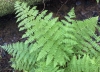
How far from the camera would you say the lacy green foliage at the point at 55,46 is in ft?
11.3

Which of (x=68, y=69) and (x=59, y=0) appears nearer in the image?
(x=68, y=69)

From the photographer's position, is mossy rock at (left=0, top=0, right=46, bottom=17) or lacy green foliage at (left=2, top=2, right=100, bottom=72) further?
mossy rock at (left=0, top=0, right=46, bottom=17)

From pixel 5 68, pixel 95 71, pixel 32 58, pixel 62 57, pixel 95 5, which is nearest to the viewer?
pixel 95 71

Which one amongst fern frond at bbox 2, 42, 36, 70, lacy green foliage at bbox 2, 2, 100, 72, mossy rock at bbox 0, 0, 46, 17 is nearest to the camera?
lacy green foliage at bbox 2, 2, 100, 72

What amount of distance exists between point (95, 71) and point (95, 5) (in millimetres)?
2513

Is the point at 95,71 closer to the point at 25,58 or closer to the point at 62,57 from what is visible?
the point at 62,57

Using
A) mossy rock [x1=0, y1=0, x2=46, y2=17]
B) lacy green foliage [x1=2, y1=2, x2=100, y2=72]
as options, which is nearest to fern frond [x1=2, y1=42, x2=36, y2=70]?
lacy green foliage [x1=2, y1=2, x2=100, y2=72]

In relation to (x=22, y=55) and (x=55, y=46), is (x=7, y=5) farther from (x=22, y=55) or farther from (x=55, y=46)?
(x=55, y=46)

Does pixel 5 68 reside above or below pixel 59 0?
below

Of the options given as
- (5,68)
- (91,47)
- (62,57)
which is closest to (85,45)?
(91,47)

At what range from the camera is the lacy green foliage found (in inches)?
135

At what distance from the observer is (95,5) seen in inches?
217

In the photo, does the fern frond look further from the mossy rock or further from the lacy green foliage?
the mossy rock

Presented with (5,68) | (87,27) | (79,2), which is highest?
(79,2)
